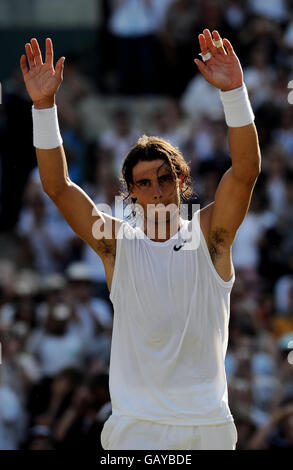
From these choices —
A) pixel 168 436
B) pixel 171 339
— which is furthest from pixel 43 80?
pixel 168 436

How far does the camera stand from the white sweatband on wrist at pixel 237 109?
13.7ft

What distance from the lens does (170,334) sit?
4141 millimetres

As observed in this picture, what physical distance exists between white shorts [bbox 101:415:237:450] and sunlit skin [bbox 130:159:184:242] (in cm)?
78

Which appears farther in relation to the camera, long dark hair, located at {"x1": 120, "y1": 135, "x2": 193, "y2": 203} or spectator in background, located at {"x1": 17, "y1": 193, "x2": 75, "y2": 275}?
spectator in background, located at {"x1": 17, "y1": 193, "x2": 75, "y2": 275}

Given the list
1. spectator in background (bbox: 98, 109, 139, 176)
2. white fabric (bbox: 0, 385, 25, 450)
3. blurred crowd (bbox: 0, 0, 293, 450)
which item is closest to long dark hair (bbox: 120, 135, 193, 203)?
blurred crowd (bbox: 0, 0, 293, 450)

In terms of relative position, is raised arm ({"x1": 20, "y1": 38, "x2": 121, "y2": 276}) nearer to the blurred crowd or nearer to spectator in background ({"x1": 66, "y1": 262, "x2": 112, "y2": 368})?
the blurred crowd

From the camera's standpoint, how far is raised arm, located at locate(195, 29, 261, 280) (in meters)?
4.18

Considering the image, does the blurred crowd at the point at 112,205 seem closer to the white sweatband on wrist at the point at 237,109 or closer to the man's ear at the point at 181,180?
the man's ear at the point at 181,180

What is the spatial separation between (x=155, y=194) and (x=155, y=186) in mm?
41

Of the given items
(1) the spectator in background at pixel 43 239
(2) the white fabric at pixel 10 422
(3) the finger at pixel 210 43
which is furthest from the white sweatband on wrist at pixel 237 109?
(1) the spectator in background at pixel 43 239

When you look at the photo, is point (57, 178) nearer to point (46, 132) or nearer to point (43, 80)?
point (46, 132)

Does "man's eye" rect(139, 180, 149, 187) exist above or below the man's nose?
above

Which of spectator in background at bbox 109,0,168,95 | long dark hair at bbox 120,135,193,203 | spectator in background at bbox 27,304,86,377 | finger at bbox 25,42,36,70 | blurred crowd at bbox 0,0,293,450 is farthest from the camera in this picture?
spectator in background at bbox 109,0,168,95

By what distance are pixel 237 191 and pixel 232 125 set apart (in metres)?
0.27
